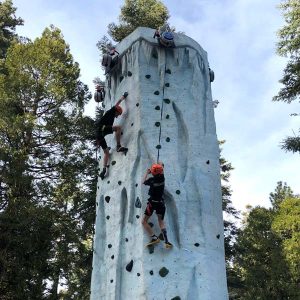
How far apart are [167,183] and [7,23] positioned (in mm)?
16043

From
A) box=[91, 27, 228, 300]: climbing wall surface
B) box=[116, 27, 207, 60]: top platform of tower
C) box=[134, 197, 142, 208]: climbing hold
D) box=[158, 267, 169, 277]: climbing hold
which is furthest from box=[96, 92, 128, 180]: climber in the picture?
box=[158, 267, 169, 277]: climbing hold

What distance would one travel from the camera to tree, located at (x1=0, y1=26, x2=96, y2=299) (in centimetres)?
1257

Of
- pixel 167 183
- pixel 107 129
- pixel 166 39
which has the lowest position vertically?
pixel 167 183

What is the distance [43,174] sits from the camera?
14.7 m

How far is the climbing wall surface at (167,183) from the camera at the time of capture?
8.36m

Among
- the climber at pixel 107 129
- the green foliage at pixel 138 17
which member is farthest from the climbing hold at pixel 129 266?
the green foliage at pixel 138 17

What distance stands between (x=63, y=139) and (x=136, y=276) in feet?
24.4

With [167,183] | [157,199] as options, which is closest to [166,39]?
[167,183]

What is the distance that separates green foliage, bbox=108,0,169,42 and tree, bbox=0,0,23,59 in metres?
5.69

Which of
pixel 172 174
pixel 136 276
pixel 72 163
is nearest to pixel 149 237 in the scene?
pixel 136 276

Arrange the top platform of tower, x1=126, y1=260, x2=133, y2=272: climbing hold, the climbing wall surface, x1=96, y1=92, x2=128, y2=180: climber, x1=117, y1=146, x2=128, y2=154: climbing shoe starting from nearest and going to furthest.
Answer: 1. the climbing wall surface
2. x1=126, y1=260, x2=133, y2=272: climbing hold
3. x1=117, y1=146, x2=128, y2=154: climbing shoe
4. x1=96, y1=92, x2=128, y2=180: climber
5. the top platform of tower

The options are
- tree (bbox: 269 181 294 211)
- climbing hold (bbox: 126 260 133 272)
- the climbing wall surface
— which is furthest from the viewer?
tree (bbox: 269 181 294 211)

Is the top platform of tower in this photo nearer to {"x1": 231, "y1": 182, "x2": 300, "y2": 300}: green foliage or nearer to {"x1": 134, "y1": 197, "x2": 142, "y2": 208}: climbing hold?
{"x1": 134, "y1": 197, "x2": 142, "y2": 208}: climbing hold

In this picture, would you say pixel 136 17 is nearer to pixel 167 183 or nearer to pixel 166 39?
pixel 166 39
